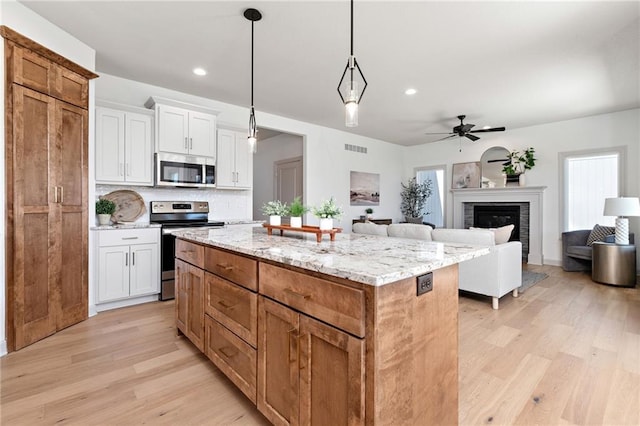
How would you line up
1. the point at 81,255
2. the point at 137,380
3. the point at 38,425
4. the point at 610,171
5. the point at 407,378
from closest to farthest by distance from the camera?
the point at 407,378 < the point at 38,425 < the point at 137,380 < the point at 81,255 < the point at 610,171

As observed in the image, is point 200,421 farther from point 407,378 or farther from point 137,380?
point 407,378

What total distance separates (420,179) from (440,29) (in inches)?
217

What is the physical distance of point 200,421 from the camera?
163cm

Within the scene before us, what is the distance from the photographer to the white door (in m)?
6.63

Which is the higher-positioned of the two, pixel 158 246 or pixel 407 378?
pixel 158 246

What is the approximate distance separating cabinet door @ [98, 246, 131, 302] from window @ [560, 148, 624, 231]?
7.21m

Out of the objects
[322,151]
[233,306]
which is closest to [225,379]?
[233,306]

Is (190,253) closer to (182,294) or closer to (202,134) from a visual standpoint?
(182,294)

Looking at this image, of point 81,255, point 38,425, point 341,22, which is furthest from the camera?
point 81,255

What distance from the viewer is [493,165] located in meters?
6.57

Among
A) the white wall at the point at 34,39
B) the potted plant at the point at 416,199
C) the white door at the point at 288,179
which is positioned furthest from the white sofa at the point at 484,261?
the potted plant at the point at 416,199

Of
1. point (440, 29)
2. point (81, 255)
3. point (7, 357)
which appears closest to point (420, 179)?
point (440, 29)

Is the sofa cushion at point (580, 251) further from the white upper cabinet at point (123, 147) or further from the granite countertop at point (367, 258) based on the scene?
the white upper cabinet at point (123, 147)

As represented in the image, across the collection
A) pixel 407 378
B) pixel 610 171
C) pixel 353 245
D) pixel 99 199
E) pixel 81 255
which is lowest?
pixel 407 378
